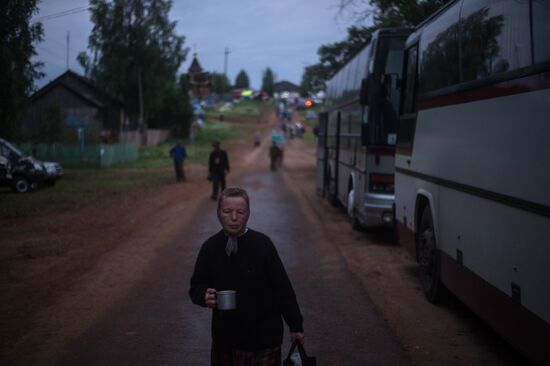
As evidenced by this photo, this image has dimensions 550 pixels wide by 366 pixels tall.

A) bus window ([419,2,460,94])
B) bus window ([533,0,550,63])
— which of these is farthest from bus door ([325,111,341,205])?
bus window ([533,0,550,63])

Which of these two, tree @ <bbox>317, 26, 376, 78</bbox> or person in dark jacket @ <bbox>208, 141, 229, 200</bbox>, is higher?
tree @ <bbox>317, 26, 376, 78</bbox>

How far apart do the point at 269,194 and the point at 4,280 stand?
14350 millimetres

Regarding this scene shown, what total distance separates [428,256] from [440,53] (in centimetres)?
248

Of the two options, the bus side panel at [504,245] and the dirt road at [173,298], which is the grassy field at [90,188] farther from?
the bus side panel at [504,245]

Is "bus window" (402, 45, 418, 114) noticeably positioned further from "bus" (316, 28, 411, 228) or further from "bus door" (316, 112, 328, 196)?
"bus door" (316, 112, 328, 196)

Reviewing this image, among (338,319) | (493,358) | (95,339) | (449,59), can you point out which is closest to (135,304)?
(95,339)

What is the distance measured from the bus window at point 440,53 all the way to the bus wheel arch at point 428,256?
1.56 metres

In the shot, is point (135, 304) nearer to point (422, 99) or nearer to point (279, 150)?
point (422, 99)

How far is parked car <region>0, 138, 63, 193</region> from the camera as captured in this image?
22875 millimetres

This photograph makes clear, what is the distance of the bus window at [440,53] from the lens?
7242 mm

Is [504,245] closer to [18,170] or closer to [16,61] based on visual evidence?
[18,170]

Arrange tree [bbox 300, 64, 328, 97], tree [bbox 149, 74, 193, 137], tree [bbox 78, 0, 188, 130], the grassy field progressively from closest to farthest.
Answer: the grassy field
tree [bbox 300, 64, 328, 97]
tree [bbox 78, 0, 188, 130]
tree [bbox 149, 74, 193, 137]

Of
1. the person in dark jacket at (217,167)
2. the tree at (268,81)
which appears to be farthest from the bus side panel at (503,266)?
the tree at (268,81)

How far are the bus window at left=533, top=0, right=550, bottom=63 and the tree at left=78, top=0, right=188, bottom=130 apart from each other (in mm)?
52220
